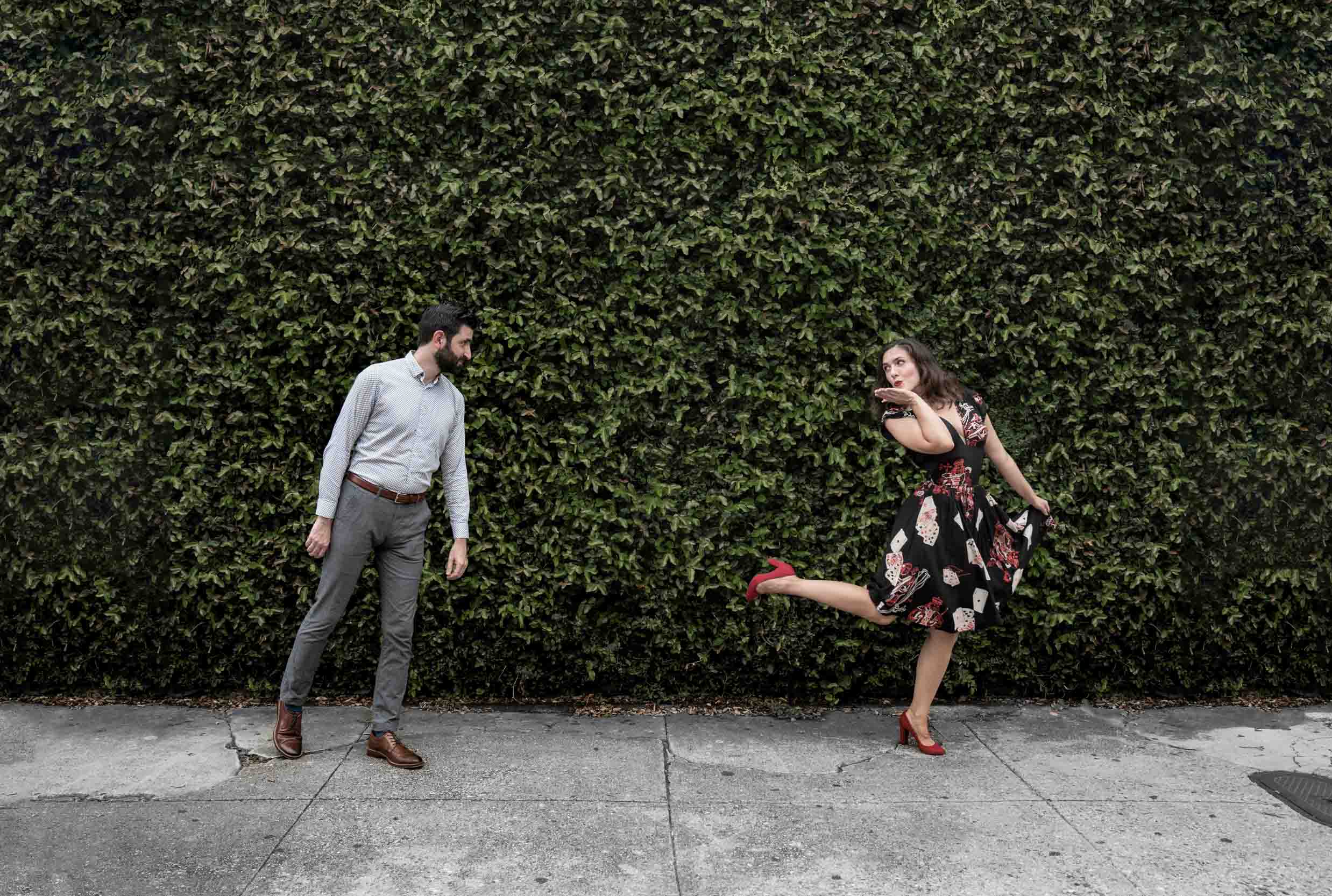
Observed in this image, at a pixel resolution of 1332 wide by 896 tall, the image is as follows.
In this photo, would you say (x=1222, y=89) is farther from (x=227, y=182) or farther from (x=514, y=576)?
(x=227, y=182)

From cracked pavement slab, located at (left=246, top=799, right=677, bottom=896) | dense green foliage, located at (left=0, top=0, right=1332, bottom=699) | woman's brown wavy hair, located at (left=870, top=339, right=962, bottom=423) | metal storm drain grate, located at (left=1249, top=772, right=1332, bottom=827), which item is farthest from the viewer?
dense green foliage, located at (left=0, top=0, right=1332, bottom=699)

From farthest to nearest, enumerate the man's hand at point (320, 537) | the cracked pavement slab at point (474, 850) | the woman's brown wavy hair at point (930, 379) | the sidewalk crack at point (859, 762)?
1. the woman's brown wavy hair at point (930, 379)
2. the sidewalk crack at point (859, 762)
3. the man's hand at point (320, 537)
4. the cracked pavement slab at point (474, 850)

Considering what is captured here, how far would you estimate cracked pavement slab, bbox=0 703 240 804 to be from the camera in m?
4.05

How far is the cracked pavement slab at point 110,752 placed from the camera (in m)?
4.05

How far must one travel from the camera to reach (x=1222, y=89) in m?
4.95

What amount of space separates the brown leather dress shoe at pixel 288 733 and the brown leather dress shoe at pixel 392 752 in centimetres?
29

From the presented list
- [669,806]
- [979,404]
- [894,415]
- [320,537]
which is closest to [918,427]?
[894,415]

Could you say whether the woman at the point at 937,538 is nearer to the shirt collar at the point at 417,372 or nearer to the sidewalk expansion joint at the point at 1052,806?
the sidewalk expansion joint at the point at 1052,806

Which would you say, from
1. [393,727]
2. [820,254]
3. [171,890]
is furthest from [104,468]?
[820,254]

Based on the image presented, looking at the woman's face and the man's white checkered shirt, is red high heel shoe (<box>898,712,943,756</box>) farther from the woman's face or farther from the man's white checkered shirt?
the man's white checkered shirt

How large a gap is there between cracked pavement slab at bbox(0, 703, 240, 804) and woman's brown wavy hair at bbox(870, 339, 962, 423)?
3197mm

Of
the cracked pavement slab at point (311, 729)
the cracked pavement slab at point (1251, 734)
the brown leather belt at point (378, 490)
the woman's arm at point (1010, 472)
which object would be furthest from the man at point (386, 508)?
the cracked pavement slab at point (1251, 734)

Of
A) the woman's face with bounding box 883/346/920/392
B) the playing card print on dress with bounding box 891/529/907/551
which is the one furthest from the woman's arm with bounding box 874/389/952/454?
the playing card print on dress with bounding box 891/529/907/551

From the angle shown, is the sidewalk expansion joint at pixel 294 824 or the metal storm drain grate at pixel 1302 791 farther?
the metal storm drain grate at pixel 1302 791
